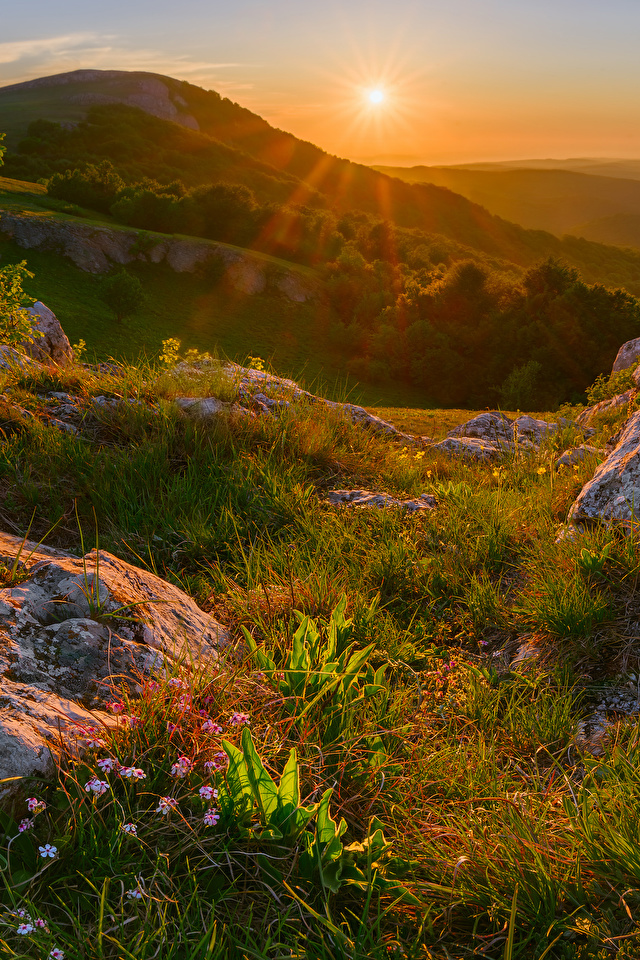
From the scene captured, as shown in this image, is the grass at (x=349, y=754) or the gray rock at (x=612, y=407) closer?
the grass at (x=349, y=754)

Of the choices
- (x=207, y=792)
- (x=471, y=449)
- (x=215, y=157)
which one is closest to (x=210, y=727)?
(x=207, y=792)

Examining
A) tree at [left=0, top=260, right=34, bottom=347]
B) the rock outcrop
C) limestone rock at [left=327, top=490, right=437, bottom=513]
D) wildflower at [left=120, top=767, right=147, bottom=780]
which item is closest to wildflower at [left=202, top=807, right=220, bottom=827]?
wildflower at [left=120, top=767, right=147, bottom=780]

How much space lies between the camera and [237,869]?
165 cm

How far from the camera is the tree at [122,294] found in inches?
1655

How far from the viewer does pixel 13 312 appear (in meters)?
7.93

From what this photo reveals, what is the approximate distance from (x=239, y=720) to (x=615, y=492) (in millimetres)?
2875

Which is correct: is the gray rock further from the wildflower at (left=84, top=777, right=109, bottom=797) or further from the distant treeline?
the distant treeline

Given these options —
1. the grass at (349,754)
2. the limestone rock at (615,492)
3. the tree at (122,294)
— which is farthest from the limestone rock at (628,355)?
the tree at (122,294)

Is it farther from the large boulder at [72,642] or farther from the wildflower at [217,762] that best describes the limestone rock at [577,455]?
the wildflower at [217,762]

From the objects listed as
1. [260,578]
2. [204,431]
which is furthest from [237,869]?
[204,431]

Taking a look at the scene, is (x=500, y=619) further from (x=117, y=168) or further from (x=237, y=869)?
(x=117, y=168)

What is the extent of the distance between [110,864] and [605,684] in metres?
2.27

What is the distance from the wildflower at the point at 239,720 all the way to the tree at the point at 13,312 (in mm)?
7131

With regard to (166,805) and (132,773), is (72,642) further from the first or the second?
(166,805)
